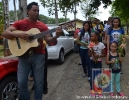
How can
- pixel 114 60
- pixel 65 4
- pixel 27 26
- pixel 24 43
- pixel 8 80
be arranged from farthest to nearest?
pixel 65 4 < pixel 114 60 < pixel 8 80 < pixel 27 26 < pixel 24 43

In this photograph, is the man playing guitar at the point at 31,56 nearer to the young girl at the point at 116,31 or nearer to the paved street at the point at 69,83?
the paved street at the point at 69,83

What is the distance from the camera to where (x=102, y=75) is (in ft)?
14.9

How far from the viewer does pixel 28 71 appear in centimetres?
350

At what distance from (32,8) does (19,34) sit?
1.70 ft

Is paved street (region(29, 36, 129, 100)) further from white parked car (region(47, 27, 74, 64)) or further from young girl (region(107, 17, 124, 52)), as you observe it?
young girl (region(107, 17, 124, 52))

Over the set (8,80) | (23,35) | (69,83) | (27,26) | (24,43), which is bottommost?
(69,83)

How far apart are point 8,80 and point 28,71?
606 mm

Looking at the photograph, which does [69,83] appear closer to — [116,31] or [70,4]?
[116,31]

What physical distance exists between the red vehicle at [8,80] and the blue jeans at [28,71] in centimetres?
Result: 37

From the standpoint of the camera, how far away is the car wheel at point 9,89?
3.67 meters

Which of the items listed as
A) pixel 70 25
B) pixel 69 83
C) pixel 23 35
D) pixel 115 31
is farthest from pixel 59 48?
pixel 70 25

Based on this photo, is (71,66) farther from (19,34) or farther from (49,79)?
(19,34)

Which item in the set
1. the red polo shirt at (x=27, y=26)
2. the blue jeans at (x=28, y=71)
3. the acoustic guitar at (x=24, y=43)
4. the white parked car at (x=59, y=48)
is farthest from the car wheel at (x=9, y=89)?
the white parked car at (x=59, y=48)

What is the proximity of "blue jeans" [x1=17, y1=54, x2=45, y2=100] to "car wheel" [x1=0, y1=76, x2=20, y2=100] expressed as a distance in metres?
0.37
